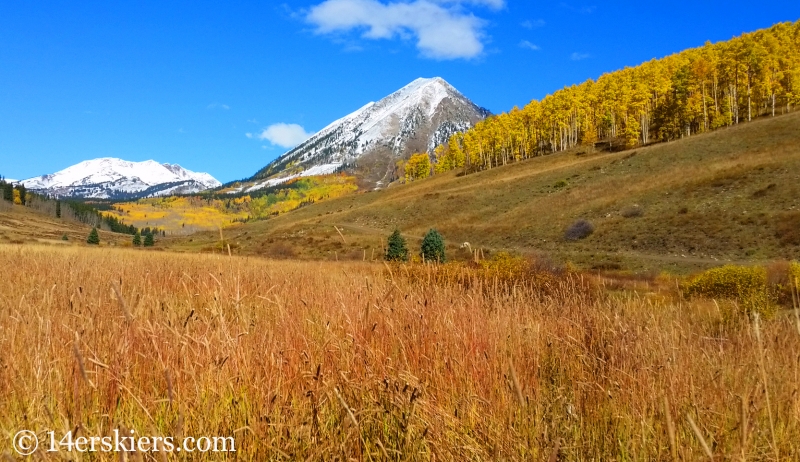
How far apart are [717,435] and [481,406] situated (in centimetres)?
107

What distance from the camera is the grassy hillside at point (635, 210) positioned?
2644cm

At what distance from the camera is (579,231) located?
35.9 metres

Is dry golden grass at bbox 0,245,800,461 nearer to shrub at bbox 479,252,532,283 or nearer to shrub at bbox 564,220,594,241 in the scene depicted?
shrub at bbox 479,252,532,283

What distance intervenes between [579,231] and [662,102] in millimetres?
47093

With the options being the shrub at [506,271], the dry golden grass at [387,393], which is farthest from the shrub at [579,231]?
the dry golden grass at [387,393]

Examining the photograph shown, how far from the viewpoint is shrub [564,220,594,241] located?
1399 inches

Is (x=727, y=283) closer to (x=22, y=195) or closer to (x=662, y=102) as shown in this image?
(x=662, y=102)

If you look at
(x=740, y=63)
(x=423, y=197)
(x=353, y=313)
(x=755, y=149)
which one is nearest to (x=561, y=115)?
(x=740, y=63)

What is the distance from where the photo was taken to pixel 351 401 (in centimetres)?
227

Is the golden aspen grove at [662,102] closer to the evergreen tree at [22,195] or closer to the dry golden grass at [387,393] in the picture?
the dry golden grass at [387,393]

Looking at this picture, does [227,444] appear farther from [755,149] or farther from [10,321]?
[755,149]

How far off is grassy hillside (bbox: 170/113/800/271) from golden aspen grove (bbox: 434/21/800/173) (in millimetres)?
10428

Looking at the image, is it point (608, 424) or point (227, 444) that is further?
point (608, 424)

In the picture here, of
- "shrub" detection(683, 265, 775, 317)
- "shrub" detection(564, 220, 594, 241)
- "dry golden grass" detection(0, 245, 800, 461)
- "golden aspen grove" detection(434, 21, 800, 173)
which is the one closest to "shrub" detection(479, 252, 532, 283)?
"shrub" detection(683, 265, 775, 317)
